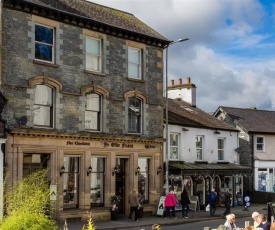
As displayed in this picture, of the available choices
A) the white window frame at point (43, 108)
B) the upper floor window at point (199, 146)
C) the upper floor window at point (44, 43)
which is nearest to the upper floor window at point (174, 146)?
the upper floor window at point (199, 146)

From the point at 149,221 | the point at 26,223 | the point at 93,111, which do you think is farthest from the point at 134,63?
the point at 26,223

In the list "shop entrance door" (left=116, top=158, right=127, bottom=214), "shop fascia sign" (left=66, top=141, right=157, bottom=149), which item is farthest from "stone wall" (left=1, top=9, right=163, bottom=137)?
"shop entrance door" (left=116, top=158, right=127, bottom=214)

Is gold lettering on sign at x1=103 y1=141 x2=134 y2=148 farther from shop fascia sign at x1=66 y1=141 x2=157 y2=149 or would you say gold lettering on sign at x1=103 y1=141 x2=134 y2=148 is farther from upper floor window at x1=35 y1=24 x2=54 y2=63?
upper floor window at x1=35 y1=24 x2=54 y2=63

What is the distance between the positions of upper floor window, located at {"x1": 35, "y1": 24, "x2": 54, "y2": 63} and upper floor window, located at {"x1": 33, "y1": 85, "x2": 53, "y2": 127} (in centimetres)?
143

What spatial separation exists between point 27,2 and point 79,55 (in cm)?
406

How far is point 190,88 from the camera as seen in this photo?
1750 inches

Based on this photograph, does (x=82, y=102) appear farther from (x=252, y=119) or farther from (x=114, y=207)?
(x=252, y=119)

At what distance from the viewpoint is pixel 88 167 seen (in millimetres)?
28141

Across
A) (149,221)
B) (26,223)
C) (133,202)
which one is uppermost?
(26,223)

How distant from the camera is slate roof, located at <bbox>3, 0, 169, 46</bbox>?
2573 cm

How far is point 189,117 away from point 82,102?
13208 millimetres

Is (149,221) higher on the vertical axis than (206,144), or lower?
lower

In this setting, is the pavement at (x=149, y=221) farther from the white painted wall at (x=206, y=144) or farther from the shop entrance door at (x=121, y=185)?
the white painted wall at (x=206, y=144)

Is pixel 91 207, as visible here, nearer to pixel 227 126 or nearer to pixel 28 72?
pixel 28 72
